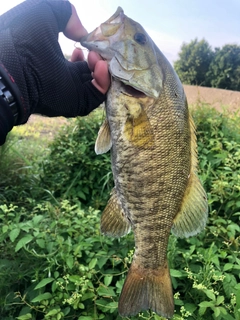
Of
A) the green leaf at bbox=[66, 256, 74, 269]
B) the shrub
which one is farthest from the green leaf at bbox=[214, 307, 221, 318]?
the shrub

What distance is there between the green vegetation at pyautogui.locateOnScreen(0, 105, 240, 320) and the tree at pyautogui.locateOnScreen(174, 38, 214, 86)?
1261 cm

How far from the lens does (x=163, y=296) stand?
170 centimetres

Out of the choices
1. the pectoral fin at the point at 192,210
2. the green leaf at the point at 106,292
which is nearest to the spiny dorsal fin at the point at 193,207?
the pectoral fin at the point at 192,210

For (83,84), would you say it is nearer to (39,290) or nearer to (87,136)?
(39,290)

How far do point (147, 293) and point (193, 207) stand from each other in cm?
44

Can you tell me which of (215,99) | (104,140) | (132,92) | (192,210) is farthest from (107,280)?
(215,99)

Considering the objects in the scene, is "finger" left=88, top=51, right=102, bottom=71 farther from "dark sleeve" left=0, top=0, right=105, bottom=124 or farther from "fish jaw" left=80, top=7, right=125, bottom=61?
"dark sleeve" left=0, top=0, right=105, bottom=124

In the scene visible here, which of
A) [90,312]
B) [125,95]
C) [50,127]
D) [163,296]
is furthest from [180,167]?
[50,127]

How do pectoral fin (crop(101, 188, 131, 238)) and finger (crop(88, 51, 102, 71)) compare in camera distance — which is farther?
pectoral fin (crop(101, 188, 131, 238))

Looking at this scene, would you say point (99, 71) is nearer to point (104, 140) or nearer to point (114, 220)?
point (104, 140)

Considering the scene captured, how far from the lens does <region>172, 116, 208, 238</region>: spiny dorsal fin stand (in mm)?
1714

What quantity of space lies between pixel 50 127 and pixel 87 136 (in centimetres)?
273

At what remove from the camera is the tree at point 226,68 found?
15.0 m

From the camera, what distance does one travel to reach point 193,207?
172cm
